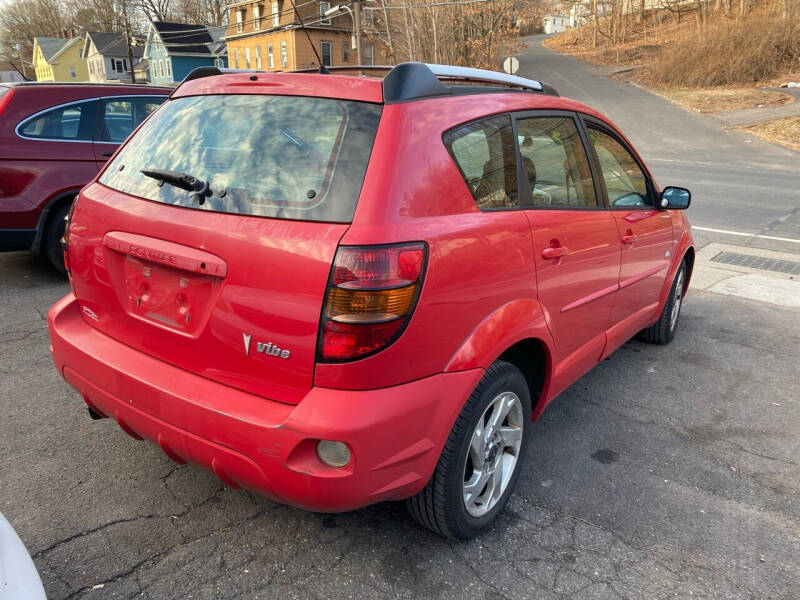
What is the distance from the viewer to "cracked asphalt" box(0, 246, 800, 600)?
7.93 feet

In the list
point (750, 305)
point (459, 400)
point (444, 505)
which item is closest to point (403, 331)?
point (459, 400)

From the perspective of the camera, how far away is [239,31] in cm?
5903

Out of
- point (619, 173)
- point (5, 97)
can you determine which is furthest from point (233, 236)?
point (5, 97)

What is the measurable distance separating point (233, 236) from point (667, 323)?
366 centimetres

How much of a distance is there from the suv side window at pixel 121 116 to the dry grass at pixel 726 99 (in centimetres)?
2428

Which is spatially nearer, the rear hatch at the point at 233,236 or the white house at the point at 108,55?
the rear hatch at the point at 233,236

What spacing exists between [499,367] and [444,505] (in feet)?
1.85

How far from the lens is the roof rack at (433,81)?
2354mm

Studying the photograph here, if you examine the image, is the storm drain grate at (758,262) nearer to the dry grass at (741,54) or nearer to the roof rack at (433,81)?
the roof rack at (433,81)

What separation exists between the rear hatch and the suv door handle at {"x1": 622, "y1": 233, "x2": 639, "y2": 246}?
1.85 m

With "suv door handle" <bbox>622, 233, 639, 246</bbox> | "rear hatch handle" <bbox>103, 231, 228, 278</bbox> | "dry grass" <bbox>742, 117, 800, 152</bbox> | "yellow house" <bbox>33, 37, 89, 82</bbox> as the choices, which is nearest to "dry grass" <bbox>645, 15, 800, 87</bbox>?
"dry grass" <bbox>742, 117, 800, 152</bbox>

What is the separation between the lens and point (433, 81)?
246 centimetres

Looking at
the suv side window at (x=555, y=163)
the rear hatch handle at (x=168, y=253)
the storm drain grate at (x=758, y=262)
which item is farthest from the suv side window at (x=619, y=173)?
the storm drain grate at (x=758, y=262)

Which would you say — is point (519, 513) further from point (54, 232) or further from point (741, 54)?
point (741, 54)
